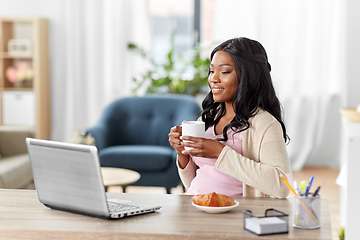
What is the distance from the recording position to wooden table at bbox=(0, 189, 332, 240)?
97cm

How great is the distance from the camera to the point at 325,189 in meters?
3.88

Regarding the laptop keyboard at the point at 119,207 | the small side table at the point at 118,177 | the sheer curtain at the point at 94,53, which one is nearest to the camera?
the laptop keyboard at the point at 119,207

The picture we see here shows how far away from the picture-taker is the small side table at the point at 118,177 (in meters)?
2.51

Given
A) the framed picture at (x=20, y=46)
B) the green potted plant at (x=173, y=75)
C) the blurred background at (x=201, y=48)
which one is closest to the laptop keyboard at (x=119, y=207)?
the green potted plant at (x=173, y=75)

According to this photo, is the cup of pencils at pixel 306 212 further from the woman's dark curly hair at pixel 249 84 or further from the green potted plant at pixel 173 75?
the green potted plant at pixel 173 75

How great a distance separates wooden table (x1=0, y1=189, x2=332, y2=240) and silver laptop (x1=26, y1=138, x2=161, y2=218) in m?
0.02

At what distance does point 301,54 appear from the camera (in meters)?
4.67

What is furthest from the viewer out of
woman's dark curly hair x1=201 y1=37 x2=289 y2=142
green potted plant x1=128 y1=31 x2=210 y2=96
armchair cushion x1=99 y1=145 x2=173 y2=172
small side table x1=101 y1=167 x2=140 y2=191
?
green potted plant x1=128 y1=31 x2=210 y2=96

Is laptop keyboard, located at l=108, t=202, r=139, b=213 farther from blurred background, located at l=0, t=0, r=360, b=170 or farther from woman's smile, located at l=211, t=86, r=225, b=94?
blurred background, located at l=0, t=0, r=360, b=170

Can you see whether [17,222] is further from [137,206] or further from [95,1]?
[95,1]

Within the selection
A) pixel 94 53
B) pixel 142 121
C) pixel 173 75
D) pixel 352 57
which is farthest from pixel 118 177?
pixel 352 57

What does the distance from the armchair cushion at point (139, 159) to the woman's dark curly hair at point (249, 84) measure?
170cm

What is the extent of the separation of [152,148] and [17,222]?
229 cm

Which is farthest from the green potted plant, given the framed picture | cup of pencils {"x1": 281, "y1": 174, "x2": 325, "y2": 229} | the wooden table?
cup of pencils {"x1": 281, "y1": 174, "x2": 325, "y2": 229}
